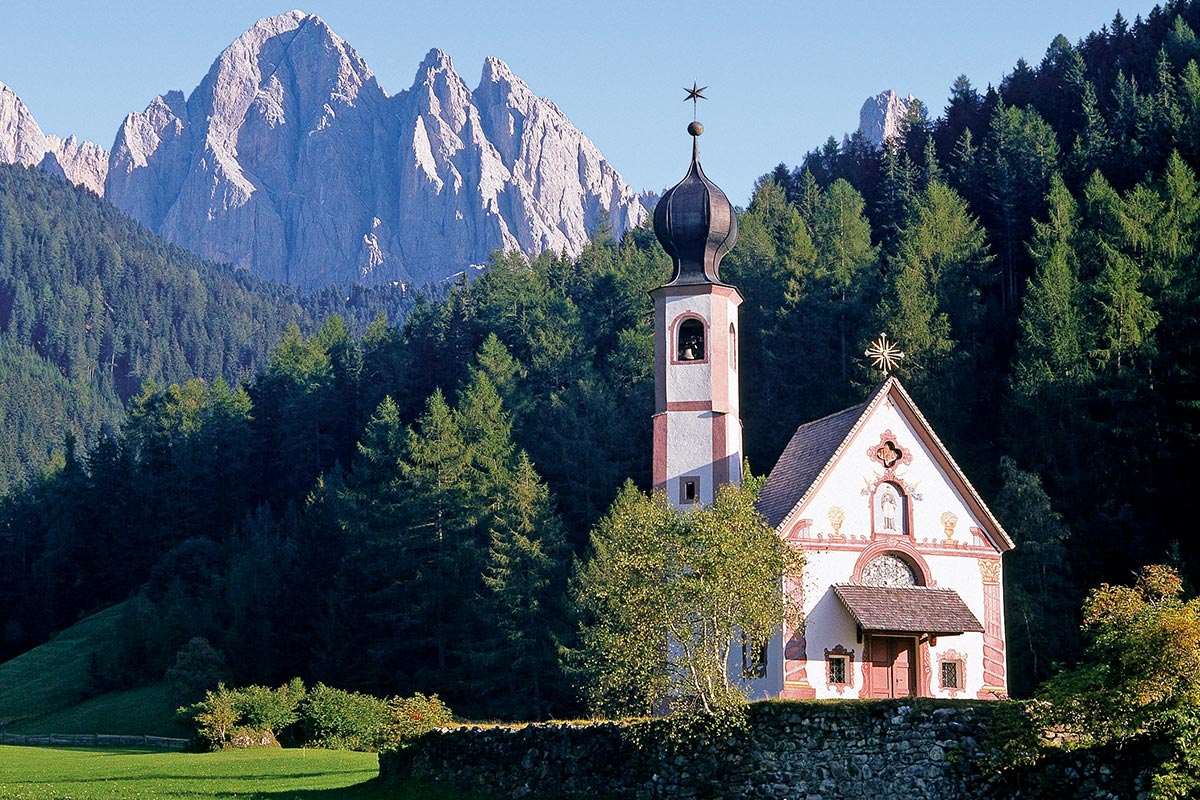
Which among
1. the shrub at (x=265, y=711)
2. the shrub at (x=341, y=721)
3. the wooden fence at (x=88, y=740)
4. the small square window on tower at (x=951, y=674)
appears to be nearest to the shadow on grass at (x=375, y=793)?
the small square window on tower at (x=951, y=674)

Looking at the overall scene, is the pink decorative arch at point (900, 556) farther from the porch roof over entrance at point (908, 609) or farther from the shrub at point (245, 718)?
the shrub at point (245, 718)

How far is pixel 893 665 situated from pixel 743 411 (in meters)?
34.1

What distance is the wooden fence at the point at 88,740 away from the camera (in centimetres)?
5973

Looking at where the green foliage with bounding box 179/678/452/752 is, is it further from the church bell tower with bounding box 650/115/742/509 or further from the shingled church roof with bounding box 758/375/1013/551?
the shingled church roof with bounding box 758/375/1013/551

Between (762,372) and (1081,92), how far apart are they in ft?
94.9

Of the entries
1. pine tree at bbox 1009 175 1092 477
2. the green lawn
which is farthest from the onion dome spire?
pine tree at bbox 1009 175 1092 477

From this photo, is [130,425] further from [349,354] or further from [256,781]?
[256,781]

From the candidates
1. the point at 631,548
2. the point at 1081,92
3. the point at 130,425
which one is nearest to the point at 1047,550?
the point at 631,548

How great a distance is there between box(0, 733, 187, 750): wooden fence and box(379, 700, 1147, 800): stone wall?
34.2 metres

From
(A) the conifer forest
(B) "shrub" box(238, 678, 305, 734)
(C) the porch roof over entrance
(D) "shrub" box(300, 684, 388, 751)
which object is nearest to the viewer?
(C) the porch roof over entrance

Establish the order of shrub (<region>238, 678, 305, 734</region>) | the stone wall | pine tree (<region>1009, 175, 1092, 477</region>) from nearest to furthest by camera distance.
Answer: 1. the stone wall
2. shrub (<region>238, 678, 305, 734</region>)
3. pine tree (<region>1009, 175, 1092, 477</region>)

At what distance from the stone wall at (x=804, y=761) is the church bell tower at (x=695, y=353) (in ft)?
45.1

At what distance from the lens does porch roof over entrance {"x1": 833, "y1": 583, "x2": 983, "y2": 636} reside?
36.9 meters

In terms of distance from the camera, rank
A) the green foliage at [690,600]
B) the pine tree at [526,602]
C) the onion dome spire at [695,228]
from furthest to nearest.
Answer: the pine tree at [526,602] < the onion dome spire at [695,228] < the green foliage at [690,600]
